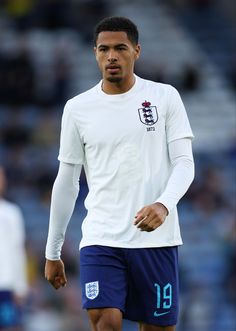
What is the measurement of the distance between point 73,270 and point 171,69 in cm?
566

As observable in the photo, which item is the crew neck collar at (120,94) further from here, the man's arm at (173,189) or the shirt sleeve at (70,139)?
the man's arm at (173,189)

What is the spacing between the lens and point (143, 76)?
62.6 feet

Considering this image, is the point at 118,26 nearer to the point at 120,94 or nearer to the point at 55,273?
the point at 120,94

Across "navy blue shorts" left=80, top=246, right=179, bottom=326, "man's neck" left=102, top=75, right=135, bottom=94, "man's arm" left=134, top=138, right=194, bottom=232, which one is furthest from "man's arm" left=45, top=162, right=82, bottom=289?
"man's arm" left=134, top=138, right=194, bottom=232

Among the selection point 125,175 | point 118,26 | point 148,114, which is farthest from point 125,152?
point 118,26

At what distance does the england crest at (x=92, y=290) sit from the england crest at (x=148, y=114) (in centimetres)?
92

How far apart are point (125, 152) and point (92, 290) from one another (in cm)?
77

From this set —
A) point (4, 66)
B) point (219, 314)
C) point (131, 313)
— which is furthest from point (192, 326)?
point (131, 313)

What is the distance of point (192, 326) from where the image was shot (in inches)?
623

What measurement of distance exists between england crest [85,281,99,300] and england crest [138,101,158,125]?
918mm

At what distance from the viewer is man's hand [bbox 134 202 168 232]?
6480 millimetres

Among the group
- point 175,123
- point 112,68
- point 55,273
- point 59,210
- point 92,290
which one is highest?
point 112,68

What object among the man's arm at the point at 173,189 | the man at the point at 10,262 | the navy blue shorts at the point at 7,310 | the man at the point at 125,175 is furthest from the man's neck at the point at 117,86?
the navy blue shorts at the point at 7,310

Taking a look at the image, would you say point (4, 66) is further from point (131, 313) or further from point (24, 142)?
point (131, 313)
